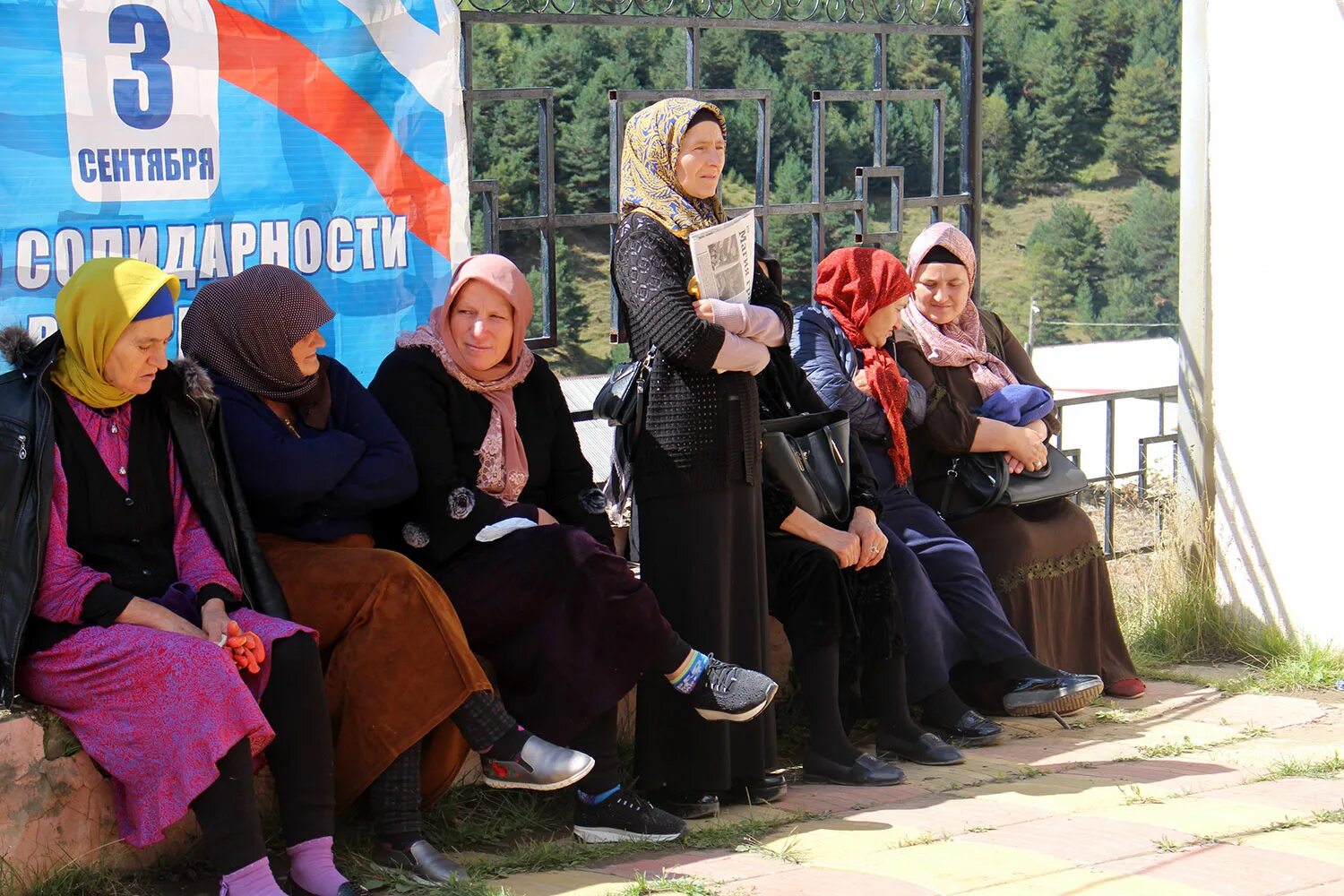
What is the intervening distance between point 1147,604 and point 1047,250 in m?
47.9

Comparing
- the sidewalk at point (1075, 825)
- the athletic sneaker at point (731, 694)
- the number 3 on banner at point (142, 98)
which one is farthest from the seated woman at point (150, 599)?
the athletic sneaker at point (731, 694)

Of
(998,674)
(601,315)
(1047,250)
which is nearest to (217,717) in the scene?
(998,674)

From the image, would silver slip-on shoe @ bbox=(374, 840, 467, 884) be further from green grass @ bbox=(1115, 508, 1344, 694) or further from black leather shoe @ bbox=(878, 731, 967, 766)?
green grass @ bbox=(1115, 508, 1344, 694)

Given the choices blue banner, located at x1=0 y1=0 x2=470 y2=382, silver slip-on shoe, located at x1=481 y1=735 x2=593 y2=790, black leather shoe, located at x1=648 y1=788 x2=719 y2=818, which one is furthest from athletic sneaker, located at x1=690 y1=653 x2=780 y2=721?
blue banner, located at x1=0 y1=0 x2=470 y2=382

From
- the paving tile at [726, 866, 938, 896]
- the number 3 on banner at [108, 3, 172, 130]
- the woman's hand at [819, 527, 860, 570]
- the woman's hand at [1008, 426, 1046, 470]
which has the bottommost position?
the paving tile at [726, 866, 938, 896]

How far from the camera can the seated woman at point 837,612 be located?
13.8 feet

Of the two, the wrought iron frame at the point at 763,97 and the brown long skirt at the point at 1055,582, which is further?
the brown long skirt at the point at 1055,582

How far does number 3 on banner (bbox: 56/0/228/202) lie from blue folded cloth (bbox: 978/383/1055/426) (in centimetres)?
250

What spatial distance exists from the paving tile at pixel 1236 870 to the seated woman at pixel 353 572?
4.10ft

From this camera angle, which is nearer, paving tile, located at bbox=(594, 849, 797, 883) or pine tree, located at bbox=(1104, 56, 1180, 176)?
A: paving tile, located at bbox=(594, 849, 797, 883)

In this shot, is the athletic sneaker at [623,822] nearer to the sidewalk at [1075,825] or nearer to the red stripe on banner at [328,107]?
the sidewalk at [1075,825]

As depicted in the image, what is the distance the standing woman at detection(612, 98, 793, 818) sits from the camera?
3.88 meters

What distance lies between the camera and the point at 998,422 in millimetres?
4969

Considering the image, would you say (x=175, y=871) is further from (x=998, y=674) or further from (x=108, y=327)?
(x=998, y=674)
